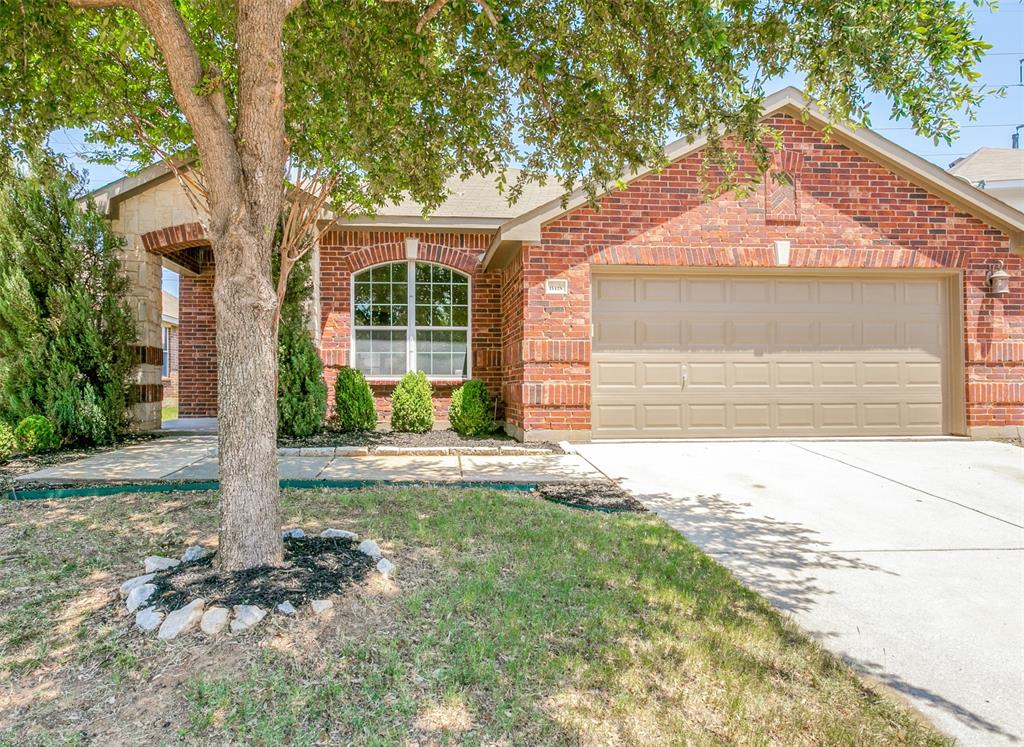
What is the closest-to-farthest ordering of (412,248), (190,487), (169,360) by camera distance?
(190,487), (412,248), (169,360)

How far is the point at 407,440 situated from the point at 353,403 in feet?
4.41

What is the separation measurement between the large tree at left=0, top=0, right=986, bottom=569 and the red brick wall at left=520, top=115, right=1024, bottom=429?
260cm

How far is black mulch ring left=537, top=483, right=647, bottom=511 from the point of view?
496 centimetres

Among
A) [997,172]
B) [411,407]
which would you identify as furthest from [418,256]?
[997,172]

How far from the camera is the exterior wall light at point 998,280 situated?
8.53 metres

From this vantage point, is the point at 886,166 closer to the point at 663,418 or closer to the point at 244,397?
the point at 663,418

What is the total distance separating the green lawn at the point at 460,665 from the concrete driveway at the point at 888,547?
0.31 metres

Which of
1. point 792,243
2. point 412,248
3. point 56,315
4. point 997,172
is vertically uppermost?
point 997,172

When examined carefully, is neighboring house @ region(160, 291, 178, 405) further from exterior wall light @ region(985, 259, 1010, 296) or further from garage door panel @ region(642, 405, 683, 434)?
exterior wall light @ region(985, 259, 1010, 296)

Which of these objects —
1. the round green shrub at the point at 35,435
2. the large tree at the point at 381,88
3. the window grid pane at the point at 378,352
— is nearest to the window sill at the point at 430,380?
the window grid pane at the point at 378,352

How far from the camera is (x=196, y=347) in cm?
1194

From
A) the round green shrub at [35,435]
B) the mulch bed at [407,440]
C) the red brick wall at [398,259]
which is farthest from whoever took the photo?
the red brick wall at [398,259]

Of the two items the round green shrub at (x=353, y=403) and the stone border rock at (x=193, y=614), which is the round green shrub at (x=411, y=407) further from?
the stone border rock at (x=193, y=614)

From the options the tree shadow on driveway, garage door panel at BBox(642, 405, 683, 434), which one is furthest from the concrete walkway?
garage door panel at BBox(642, 405, 683, 434)
